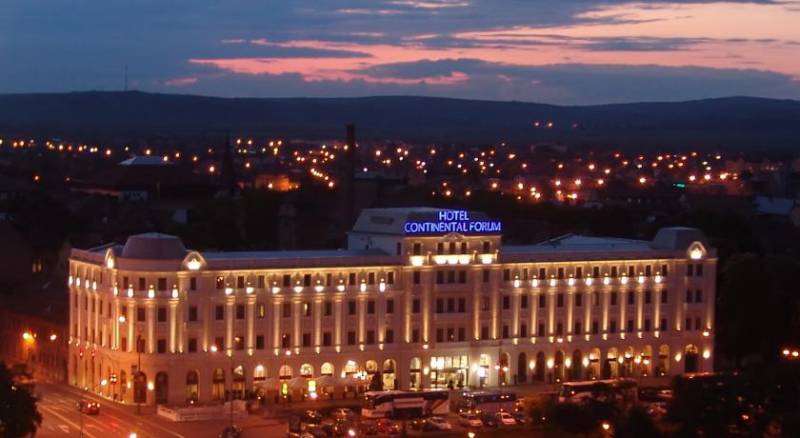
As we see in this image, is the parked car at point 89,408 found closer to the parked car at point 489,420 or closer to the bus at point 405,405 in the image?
the bus at point 405,405

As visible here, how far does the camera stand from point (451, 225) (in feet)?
271

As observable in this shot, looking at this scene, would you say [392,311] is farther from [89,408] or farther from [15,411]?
[15,411]

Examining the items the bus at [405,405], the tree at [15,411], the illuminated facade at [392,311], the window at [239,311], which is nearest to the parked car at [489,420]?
the bus at [405,405]

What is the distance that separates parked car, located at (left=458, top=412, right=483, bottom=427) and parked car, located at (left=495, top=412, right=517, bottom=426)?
81 centimetres

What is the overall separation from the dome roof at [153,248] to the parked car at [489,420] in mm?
14561

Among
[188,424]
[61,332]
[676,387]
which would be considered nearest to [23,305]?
[61,332]

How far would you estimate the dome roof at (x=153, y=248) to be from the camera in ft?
251

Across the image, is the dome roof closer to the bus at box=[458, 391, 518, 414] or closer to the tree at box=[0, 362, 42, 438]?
the bus at box=[458, 391, 518, 414]

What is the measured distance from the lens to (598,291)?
8594cm

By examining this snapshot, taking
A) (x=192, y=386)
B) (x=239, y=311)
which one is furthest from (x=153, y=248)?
(x=192, y=386)

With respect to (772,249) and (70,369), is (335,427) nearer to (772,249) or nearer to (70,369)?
(70,369)

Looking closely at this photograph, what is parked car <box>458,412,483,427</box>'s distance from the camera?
70.0m

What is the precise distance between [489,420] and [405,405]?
3571mm

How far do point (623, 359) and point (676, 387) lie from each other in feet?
70.6
